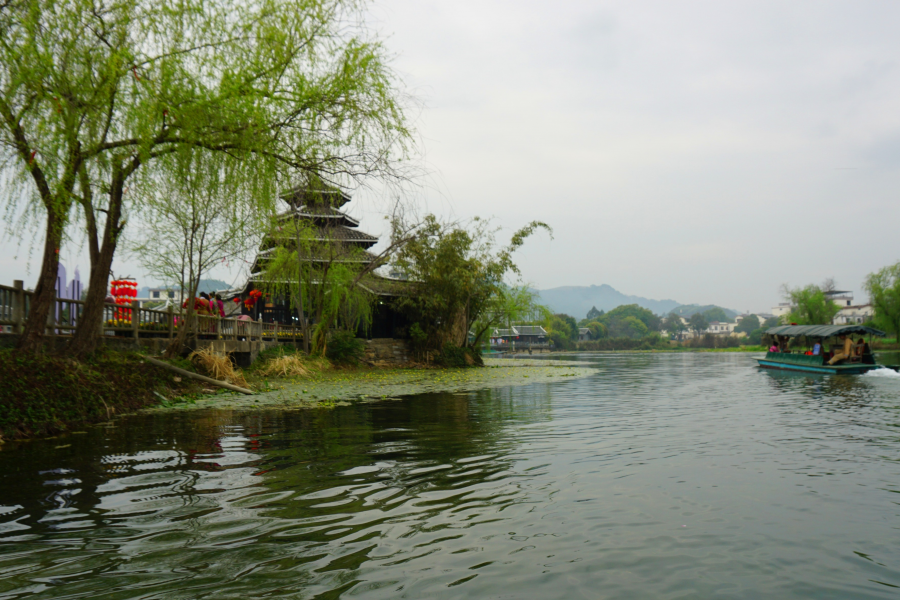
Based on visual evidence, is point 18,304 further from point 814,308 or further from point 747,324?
point 747,324

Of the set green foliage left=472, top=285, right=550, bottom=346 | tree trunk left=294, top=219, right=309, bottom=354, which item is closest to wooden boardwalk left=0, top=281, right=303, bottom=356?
tree trunk left=294, top=219, right=309, bottom=354

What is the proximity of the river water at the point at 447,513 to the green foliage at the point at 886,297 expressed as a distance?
51.2m

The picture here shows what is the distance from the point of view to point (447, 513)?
389 cm

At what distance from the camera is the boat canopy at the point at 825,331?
2258 centimetres

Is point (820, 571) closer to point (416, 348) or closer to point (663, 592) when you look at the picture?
point (663, 592)

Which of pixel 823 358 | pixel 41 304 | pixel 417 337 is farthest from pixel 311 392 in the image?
pixel 823 358

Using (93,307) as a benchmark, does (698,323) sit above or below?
above

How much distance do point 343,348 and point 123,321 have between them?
34.0ft

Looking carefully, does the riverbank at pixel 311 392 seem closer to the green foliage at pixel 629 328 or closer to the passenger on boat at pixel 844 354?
the passenger on boat at pixel 844 354

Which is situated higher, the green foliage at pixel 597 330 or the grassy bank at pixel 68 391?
the green foliage at pixel 597 330

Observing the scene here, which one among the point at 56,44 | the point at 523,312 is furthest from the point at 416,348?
the point at 56,44

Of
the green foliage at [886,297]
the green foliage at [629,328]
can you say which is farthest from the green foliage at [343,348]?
the green foliage at [629,328]

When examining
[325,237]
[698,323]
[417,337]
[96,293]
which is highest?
[325,237]

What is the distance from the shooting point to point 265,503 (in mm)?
4008
